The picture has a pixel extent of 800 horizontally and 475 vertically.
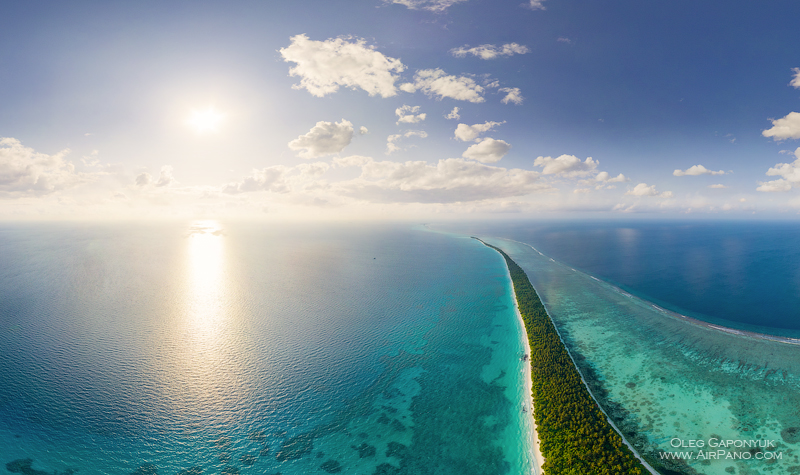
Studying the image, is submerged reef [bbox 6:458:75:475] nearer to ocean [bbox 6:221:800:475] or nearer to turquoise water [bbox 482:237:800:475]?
ocean [bbox 6:221:800:475]

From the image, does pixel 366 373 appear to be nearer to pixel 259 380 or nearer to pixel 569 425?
pixel 259 380

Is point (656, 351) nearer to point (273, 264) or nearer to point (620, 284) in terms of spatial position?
point (620, 284)

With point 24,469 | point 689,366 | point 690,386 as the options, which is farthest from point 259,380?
point 689,366

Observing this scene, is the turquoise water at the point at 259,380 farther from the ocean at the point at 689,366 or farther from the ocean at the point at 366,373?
the ocean at the point at 689,366

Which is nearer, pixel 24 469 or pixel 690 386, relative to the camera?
pixel 24 469

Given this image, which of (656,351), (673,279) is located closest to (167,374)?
(656,351)

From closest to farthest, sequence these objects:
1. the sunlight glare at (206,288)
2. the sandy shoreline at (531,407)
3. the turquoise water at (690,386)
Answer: the sandy shoreline at (531,407), the turquoise water at (690,386), the sunlight glare at (206,288)

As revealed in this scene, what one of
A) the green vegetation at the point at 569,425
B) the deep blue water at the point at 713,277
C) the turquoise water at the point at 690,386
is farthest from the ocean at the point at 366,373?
the green vegetation at the point at 569,425
